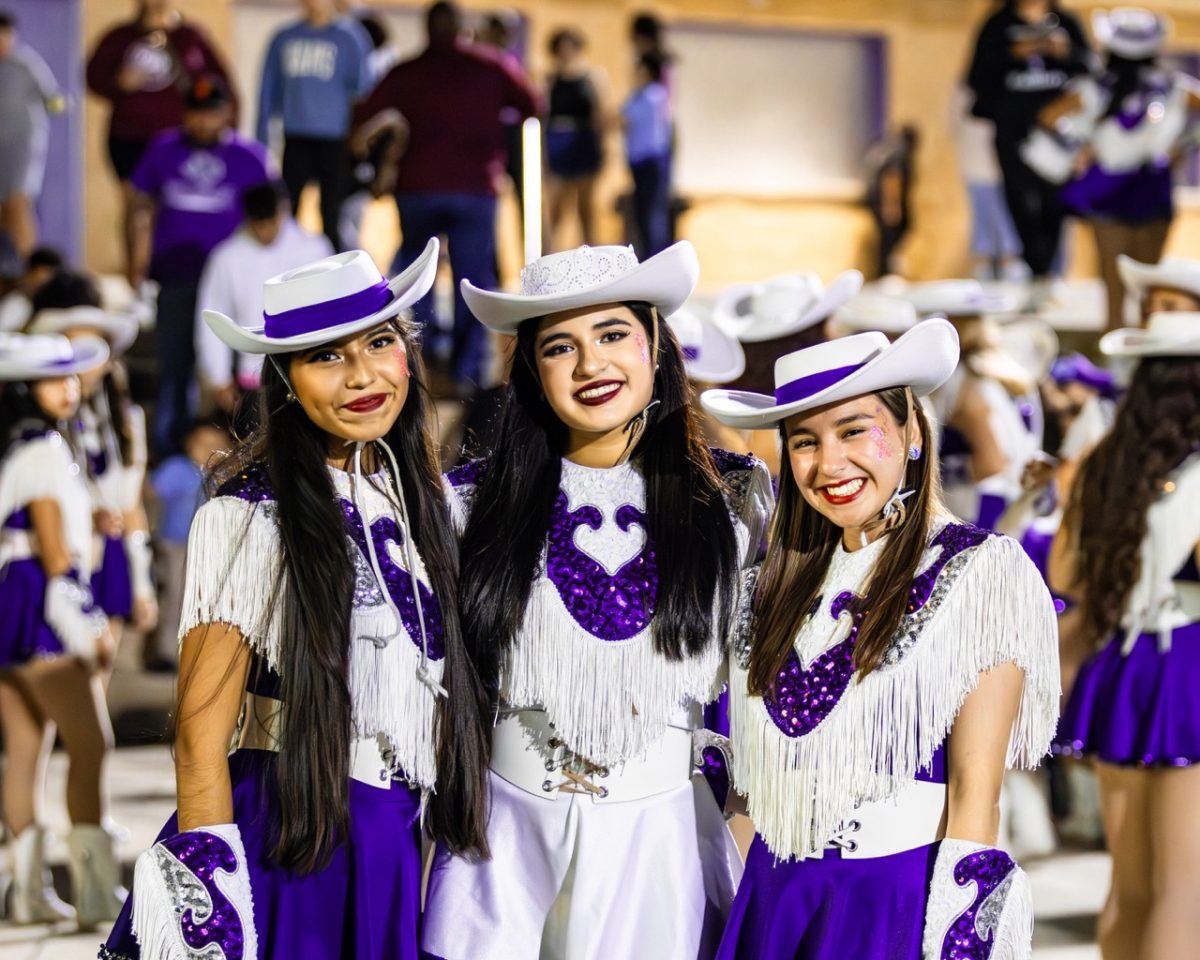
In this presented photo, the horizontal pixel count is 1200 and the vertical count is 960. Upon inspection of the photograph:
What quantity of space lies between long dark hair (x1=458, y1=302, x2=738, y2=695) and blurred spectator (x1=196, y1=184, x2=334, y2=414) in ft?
16.7

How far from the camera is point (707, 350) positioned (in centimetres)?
479

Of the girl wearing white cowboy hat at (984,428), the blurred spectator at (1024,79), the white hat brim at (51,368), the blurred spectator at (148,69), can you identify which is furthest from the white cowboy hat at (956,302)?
the blurred spectator at (148,69)

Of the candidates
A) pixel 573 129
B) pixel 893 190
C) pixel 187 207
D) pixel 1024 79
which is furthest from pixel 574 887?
pixel 893 190

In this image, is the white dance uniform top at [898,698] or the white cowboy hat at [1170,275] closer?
the white dance uniform top at [898,698]

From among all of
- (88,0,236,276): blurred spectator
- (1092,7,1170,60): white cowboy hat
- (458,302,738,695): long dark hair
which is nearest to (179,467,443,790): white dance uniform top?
(458,302,738,695): long dark hair

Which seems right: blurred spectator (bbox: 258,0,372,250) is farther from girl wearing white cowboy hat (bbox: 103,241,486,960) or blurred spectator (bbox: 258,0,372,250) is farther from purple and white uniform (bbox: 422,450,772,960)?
purple and white uniform (bbox: 422,450,772,960)

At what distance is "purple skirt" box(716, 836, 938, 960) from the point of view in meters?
2.69

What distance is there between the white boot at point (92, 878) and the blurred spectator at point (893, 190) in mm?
9710

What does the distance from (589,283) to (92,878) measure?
3460mm

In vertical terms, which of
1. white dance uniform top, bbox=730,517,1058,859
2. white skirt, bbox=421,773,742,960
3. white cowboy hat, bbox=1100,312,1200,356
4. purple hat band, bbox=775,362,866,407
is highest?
purple hat band, bbox=775,362,866,407

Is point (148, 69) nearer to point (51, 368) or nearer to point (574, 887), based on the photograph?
point (51, 368)

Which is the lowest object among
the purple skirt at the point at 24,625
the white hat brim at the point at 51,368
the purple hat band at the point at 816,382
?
the purple skirt at the point at 24,625

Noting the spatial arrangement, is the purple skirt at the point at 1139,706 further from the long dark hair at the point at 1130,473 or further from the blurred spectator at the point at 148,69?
the blurred spectator at the point at 148,69

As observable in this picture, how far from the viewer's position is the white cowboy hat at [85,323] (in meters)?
6.74
